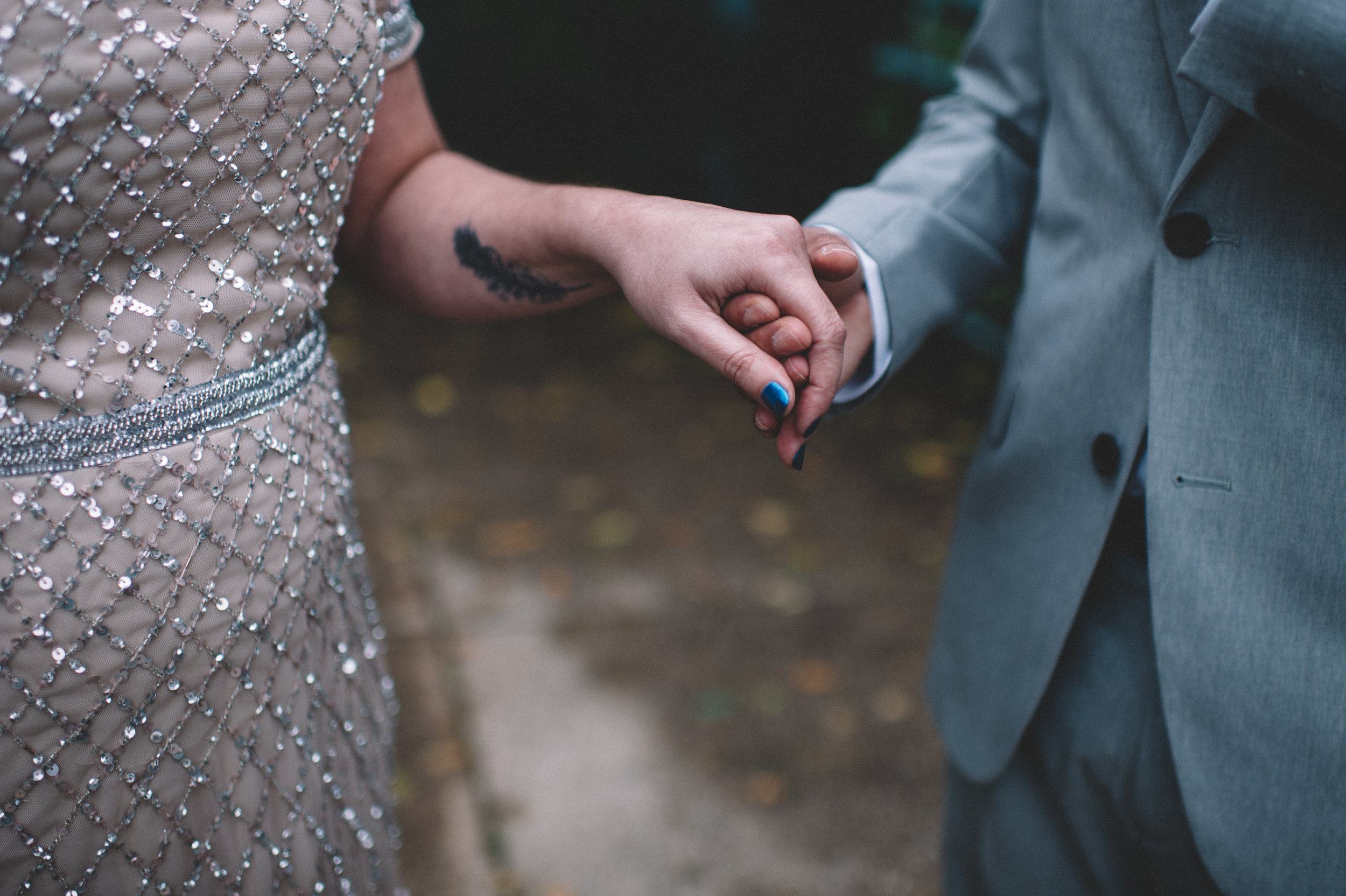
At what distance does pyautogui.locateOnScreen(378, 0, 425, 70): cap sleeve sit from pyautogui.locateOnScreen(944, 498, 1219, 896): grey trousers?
1.19 meters

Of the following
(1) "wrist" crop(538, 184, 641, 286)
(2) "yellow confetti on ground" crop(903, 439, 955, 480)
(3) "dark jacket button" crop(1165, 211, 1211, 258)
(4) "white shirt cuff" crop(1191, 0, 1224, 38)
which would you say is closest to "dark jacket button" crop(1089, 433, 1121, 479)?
(3) "dark jacket button" crop(1165, 211, 1211, 258)

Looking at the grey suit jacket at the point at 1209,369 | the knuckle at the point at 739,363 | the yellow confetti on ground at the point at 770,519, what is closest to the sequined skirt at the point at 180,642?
the knuckle at the point at 739,363

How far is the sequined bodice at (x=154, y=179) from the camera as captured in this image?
89 cm

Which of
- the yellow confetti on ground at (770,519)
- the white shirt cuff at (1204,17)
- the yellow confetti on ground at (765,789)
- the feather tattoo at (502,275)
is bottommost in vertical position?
the yellow confetti on ground at (770,519)

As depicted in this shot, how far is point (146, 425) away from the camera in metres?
1.00

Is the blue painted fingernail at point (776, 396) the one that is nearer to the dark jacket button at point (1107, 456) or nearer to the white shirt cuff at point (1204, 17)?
the dark jacket button at point (1107, 456)

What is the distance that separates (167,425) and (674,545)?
9.92ft

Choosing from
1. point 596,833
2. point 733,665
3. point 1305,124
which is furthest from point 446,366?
point 1305,124

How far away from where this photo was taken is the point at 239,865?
46.5 inches

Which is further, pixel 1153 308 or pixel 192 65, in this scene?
pixel 1153 308

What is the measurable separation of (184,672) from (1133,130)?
1363 mm

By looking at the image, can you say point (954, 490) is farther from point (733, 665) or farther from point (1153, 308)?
point (1153, 308)

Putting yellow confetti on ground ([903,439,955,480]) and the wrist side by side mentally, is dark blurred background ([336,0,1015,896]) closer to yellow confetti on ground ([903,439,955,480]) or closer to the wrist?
yellow confetti on ground ([903,439,955,480])

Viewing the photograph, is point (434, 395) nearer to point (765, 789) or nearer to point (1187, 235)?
point (765, 789)
